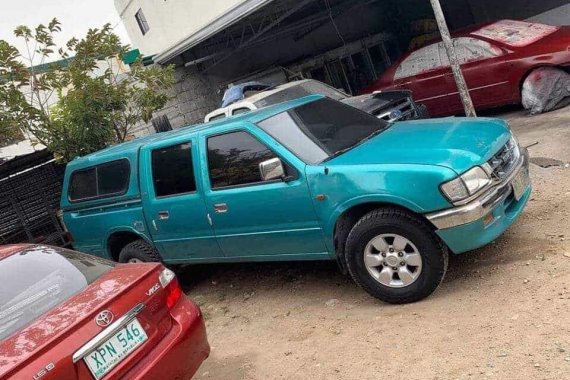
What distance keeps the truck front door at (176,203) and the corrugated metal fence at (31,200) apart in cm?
473

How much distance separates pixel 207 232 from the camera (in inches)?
191

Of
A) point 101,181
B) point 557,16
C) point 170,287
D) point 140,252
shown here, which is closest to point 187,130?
point 101,181

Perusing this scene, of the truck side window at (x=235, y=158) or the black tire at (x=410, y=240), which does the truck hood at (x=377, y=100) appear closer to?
the truck side window at (x=235, y=158)

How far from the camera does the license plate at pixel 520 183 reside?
3.97m

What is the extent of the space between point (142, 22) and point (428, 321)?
695 inches

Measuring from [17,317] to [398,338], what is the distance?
2.41 m

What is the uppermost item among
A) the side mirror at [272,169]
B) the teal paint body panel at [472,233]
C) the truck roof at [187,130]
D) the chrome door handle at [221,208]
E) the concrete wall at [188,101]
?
the concrete wall at [188,101]

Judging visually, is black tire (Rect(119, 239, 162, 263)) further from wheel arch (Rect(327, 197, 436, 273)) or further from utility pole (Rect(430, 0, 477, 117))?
utility pole (Rect(430, 0, 477, 117))

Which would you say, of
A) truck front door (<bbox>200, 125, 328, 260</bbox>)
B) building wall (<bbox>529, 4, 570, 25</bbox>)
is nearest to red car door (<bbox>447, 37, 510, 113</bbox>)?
building wall (<bbox>529, 4, 570, 25</bbox>)

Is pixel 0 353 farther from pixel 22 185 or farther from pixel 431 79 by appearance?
pixel 431 79

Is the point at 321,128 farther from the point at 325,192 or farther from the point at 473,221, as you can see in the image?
the point at 473,221

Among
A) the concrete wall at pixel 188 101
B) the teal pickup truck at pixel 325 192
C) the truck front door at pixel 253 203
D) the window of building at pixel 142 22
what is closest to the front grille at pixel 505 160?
the teal pickup truck at pixel 325 192

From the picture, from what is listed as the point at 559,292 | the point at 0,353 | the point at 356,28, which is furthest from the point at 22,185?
the point at 356,28

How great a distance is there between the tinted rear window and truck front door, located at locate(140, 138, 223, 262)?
356mm
